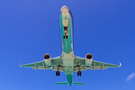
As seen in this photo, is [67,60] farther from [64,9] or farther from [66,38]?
[64,9]

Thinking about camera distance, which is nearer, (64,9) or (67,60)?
(64,9)

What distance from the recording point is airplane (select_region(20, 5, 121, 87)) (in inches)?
586

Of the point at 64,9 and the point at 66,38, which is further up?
the point at 64,9

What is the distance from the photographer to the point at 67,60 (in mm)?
19500

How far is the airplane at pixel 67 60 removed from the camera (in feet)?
48.9

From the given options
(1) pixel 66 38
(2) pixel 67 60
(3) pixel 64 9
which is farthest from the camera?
(2) pixel 67 60

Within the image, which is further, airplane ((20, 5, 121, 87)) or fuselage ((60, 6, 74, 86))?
airplane ((20, 5, 121, 87))

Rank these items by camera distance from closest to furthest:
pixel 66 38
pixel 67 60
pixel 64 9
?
pixel 64 9 → pixel 66 38 → pixel 67 60

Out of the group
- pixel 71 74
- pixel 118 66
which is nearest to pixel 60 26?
pixel 71 74

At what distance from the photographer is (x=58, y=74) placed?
22219 mm

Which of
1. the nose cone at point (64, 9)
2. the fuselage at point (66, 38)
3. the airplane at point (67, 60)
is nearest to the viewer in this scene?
the nose cone at point (64, 9)

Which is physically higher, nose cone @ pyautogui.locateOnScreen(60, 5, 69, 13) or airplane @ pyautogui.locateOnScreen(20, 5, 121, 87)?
nose cone @ pyautogui.locateOnScreen(60, 5, 69, 13)

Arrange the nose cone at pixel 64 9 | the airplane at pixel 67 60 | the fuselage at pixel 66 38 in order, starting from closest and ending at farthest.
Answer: the nose cone at pixel 64 9, the fuselage at pixel 66 38, the airplane at pixel 67 60

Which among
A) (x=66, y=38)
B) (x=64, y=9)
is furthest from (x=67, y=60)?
(x=64, y=9)
